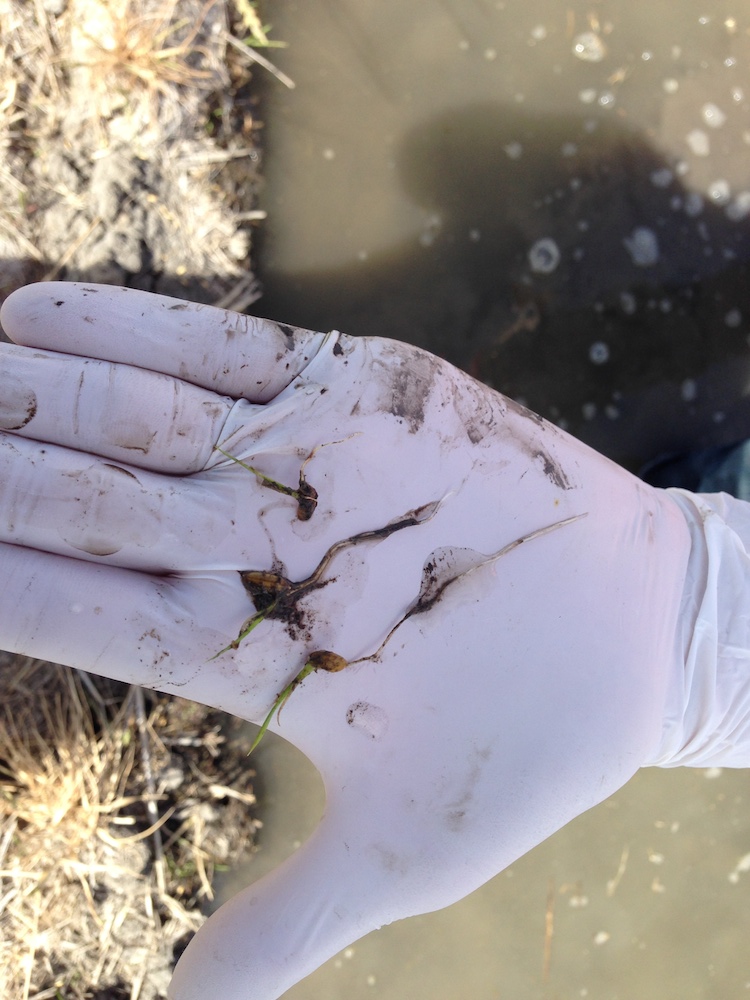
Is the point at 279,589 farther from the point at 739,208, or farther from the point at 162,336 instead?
the point at 739,208

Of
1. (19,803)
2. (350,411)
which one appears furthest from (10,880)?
(350,411)

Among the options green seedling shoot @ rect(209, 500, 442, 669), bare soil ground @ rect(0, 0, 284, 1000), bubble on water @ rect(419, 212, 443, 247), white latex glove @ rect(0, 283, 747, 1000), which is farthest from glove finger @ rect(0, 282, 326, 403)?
bubble on water @ rect(419, 212, 443, 247)

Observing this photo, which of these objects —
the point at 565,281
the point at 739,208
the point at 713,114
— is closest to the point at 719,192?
the point at 739,208

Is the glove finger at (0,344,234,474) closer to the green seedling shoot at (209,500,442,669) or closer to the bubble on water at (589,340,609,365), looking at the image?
the green seedling shoot at (209,500,442,669)

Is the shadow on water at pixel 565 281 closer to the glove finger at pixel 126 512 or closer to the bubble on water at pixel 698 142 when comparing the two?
the bubble on water at pixel 698 142

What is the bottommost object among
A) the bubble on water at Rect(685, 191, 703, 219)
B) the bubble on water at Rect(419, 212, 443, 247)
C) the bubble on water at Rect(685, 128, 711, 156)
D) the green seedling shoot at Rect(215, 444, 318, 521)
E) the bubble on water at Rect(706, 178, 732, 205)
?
the green seedling shoot at Rect(215, 444, 318, 521)

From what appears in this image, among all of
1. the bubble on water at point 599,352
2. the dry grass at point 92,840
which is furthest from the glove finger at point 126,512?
the bubble on water at point 599,352

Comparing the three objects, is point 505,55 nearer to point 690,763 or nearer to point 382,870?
point 690,763
